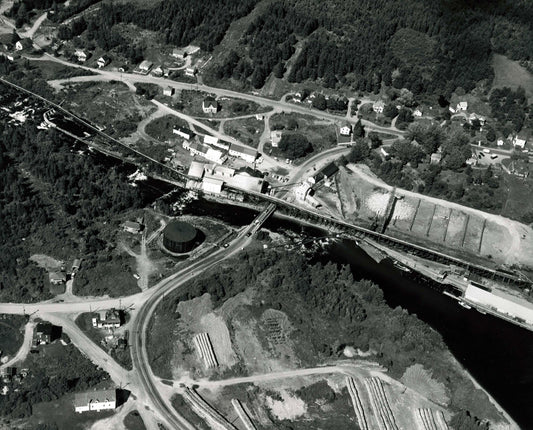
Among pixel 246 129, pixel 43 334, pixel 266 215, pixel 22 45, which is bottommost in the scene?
pixel 43 334

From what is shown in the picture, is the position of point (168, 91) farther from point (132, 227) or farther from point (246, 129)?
point (132, 227)

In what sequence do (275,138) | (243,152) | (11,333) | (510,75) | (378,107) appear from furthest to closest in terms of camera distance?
1. (510,75)
2. (378,107)
3. (275,138)
4. (243,152)
5. (11,333)

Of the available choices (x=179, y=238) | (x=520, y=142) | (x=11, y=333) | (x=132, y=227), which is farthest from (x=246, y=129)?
(x=11, y=333)

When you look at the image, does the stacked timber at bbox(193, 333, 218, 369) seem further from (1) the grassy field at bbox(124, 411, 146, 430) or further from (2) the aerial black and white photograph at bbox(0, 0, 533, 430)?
(1) the grassy field at bbox(124, 411, 146, 430)

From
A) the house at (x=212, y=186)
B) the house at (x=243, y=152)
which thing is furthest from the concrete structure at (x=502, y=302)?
the house at (x=243, y=152)

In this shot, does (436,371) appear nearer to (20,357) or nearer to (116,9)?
(20,357)

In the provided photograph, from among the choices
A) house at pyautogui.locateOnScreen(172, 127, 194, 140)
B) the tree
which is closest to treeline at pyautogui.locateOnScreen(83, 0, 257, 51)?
house at pyautogui.locateOnScreen(172, 127, 194, 140)
